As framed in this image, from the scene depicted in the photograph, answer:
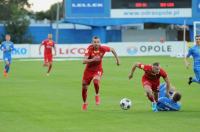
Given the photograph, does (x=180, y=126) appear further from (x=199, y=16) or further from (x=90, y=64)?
(x=199, y=16)

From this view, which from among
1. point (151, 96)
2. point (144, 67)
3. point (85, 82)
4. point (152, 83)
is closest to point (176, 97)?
point (151, 96)

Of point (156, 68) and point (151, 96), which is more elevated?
point (156, 68)

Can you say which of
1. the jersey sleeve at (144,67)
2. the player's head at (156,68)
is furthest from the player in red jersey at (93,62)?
the player's head at (156,68)

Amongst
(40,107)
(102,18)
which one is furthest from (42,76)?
(102,18)

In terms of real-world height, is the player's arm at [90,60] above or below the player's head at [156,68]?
above

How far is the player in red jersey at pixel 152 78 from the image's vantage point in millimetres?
17844

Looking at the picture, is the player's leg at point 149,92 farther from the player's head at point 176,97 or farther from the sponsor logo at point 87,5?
the sponsor logo at point 87,5

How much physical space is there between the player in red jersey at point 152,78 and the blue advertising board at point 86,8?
43023 mm

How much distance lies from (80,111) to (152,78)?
2094mm

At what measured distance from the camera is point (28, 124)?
1514cm

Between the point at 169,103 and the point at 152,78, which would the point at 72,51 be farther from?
the point at 169,103

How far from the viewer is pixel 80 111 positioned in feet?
59.3

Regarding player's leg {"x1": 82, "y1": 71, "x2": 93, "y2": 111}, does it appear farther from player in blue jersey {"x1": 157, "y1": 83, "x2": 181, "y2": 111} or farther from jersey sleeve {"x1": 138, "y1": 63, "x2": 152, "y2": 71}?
player in blue jersey {"x1": 157, "y1": 83, "x2": 181, "y2": 111}

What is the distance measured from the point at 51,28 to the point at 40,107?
64.1 metres
